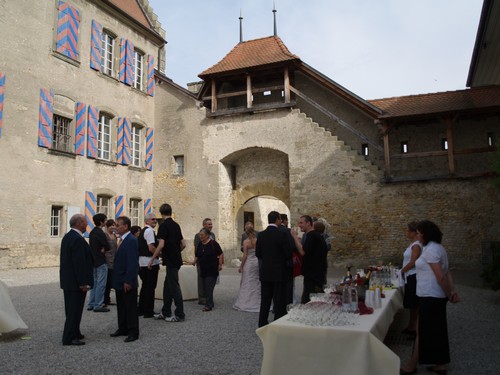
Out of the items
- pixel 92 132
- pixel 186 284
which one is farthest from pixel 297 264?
pixel 92 132

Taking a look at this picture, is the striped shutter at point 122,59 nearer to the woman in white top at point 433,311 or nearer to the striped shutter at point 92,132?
the striped shutter at point 92,132

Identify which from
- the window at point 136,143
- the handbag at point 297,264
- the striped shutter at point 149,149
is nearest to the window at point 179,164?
the striped shutter at point 149,149

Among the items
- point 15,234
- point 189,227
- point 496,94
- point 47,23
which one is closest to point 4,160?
point 15,234

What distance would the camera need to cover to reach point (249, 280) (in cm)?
744

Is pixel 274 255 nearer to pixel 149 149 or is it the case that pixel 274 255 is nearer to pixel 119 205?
pixel 119 205

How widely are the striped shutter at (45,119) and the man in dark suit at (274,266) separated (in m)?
10.9

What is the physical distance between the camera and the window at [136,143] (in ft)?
58.5

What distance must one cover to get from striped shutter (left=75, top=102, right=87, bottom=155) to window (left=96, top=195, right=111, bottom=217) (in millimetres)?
1981

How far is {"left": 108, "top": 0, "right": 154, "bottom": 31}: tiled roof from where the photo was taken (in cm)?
1781

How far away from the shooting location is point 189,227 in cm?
1739

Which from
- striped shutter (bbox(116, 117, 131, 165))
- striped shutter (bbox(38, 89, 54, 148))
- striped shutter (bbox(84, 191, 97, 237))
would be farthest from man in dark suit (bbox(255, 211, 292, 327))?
striped shutter (bbox(116, 117, 131, 165))

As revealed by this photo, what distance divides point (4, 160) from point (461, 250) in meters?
14.4

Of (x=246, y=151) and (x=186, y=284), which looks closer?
(x=186, y=284)

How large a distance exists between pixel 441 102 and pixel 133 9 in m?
13.8
